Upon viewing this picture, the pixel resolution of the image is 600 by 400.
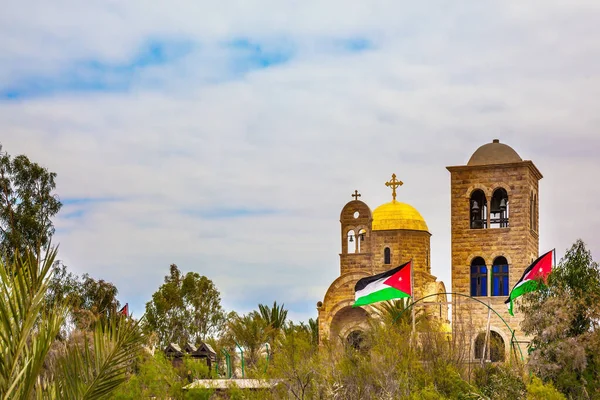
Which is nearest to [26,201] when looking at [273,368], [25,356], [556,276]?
[273,368]

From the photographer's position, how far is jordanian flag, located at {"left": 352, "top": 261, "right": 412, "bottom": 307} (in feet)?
122

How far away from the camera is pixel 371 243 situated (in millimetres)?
50562

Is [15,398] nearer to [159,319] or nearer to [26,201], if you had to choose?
[26,201]

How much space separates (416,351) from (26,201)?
1799 centimetres

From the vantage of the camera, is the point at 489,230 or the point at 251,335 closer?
the point at 489,230

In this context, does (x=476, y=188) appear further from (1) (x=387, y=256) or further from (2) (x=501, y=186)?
(1) (x=387, y=256)

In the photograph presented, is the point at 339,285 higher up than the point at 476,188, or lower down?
lower down

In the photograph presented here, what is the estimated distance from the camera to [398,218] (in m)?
52.2

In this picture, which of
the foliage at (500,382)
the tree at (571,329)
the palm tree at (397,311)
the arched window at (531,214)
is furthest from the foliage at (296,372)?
the arched window at (531,214)

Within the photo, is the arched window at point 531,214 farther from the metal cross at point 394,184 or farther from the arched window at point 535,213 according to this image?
the metal cross at point 394,184

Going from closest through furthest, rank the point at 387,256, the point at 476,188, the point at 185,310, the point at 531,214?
1. the point at 476,188
2. the point at 531,214
3. the point at 387,256
4. the point at 185,310

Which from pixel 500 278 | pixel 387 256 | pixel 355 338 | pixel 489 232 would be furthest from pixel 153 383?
pixel 387 256

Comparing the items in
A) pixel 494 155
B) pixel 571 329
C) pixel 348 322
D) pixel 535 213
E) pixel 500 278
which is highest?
pixel 494 155

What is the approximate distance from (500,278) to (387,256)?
31.6 ft
